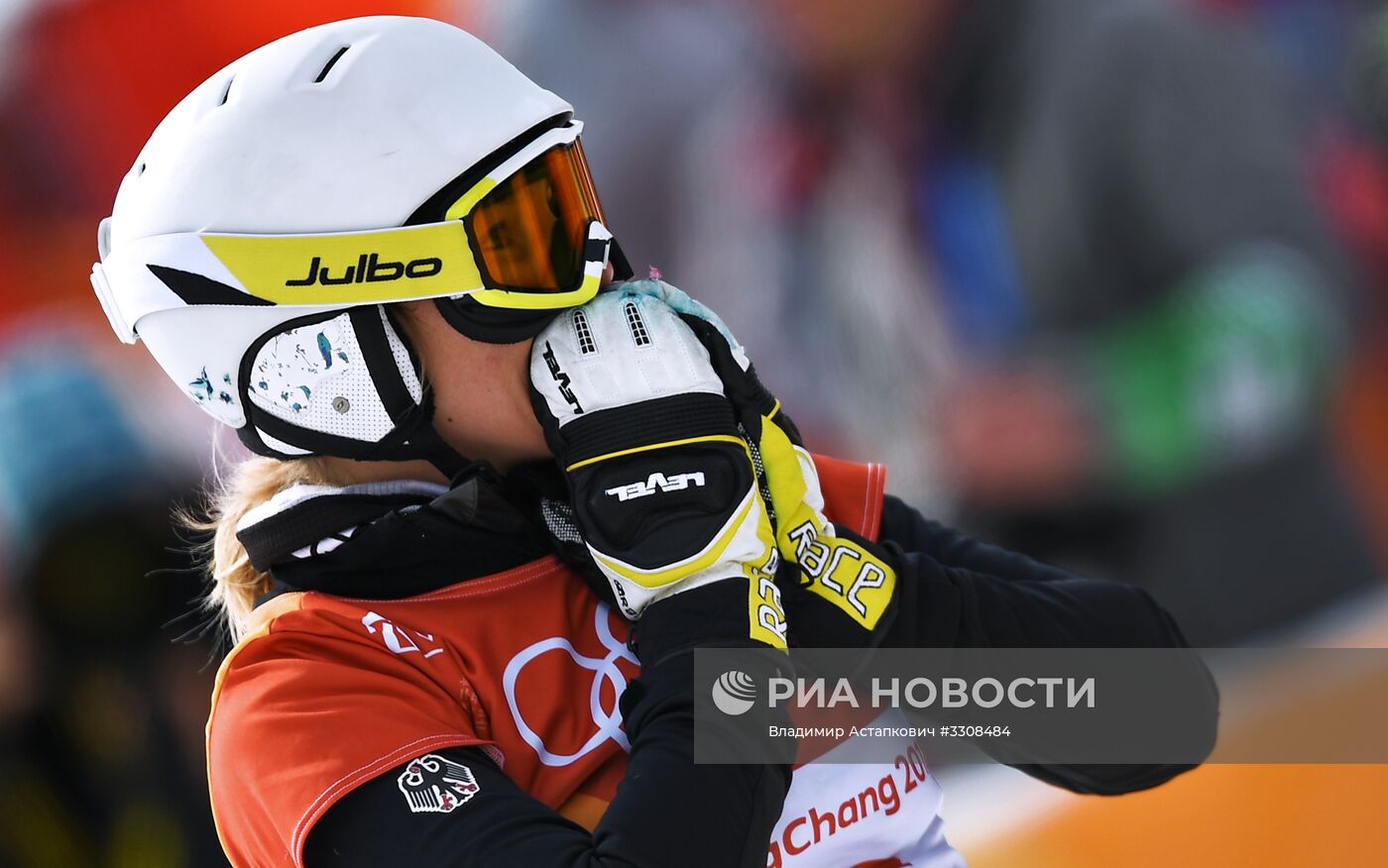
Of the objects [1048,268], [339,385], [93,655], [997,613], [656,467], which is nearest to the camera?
[656,467]

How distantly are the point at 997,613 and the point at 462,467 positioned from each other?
2.23 feet

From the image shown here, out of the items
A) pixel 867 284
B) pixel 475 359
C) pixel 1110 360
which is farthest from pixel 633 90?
pixel 475 359

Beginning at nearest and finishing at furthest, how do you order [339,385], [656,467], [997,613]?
[656,467] < [339,385] < [997,613]

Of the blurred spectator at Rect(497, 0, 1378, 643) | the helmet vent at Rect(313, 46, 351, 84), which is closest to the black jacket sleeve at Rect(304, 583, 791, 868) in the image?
the helmet vent at Rect(313, 46, 351, 84)

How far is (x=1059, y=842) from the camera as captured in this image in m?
3.25

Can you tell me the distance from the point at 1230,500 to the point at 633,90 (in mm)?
2412

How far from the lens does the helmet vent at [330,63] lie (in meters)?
1.55

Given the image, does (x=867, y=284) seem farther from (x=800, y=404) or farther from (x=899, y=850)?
(x=899, y=850)

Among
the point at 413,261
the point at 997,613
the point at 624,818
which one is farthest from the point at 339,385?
the point at 997,613

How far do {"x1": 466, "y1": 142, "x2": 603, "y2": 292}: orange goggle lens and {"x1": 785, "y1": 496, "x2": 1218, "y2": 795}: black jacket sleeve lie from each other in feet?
1.51

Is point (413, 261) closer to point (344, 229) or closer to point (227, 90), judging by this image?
point (344, 229)

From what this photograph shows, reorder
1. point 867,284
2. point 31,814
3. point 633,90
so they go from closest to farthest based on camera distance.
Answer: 1. point 31,814
2. point 867,284
3. point 633,90

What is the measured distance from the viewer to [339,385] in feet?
5.10

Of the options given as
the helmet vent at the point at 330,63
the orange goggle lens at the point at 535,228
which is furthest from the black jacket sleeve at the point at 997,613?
the helmet vent at the point at 330,63
